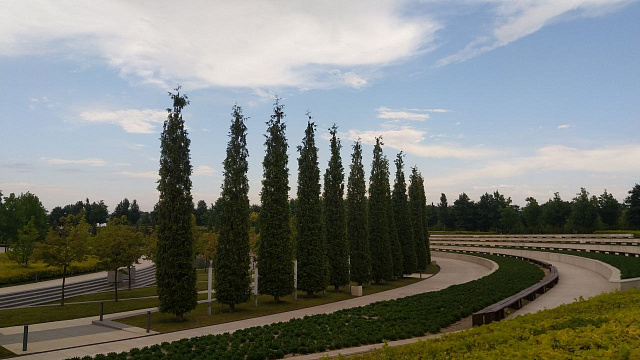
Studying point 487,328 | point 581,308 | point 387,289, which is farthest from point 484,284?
point 487,328

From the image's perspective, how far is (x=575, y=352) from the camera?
5203 millimetres

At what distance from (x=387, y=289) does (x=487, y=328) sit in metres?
18.9

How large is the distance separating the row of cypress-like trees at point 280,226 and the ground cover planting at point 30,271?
16654 mm

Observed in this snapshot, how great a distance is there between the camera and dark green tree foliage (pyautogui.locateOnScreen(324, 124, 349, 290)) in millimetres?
25609

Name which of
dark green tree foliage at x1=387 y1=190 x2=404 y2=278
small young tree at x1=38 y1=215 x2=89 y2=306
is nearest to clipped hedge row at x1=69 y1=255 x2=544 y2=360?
dark green tree foliage at x1=387 y1=190 x2=404 y2=278

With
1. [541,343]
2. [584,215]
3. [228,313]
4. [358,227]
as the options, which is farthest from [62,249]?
[584,215]

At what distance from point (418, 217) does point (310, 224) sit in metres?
19.9

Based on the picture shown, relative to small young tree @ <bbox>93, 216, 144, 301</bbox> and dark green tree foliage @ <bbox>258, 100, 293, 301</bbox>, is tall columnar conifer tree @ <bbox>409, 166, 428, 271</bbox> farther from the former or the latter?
small young tree @ <bbox>93, 216, 144, 301</bbox>

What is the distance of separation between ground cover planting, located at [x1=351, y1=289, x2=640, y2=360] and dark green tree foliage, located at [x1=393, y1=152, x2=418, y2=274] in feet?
83.7

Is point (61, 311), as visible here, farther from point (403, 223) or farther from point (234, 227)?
point (403, 223)

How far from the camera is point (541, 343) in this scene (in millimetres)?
6008

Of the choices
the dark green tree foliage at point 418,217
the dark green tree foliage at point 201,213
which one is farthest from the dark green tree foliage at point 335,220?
the dark green tree foliage at point 201,213

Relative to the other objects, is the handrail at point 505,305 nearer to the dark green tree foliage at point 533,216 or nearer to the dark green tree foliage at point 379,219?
the dark green tree foliage at point 379,219

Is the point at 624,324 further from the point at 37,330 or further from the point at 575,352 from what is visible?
the point at 37,330
